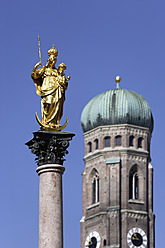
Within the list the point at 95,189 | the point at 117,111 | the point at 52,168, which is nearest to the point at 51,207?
the point at 52,168

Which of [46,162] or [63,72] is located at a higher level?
[63,72]

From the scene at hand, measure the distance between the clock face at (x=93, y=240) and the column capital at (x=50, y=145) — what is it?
97288mm

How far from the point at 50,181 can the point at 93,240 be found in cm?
9921

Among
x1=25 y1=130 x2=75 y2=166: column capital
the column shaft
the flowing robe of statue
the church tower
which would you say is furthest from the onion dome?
the column shaft

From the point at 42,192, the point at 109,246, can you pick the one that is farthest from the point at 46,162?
the point at 109,246

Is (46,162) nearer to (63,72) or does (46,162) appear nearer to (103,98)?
(63,72)

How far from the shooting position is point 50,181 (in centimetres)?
2694

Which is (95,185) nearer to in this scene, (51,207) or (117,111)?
(117,111)

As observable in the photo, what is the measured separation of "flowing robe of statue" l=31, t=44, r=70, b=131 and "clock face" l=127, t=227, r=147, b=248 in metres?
96.8

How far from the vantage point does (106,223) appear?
12388 centimetres

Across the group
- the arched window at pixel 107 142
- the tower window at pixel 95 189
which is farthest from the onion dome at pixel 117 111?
the tower window at pixel 95 189

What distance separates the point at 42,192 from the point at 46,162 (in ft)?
2.79

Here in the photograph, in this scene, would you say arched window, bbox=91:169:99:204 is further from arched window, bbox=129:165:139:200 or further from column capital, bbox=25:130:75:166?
column capital, bbox=25:130:75:166

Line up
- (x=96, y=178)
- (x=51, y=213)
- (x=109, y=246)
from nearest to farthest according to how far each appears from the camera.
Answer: (x=51, y=213) → (x=109, y=246) → (x=96, y=178)
